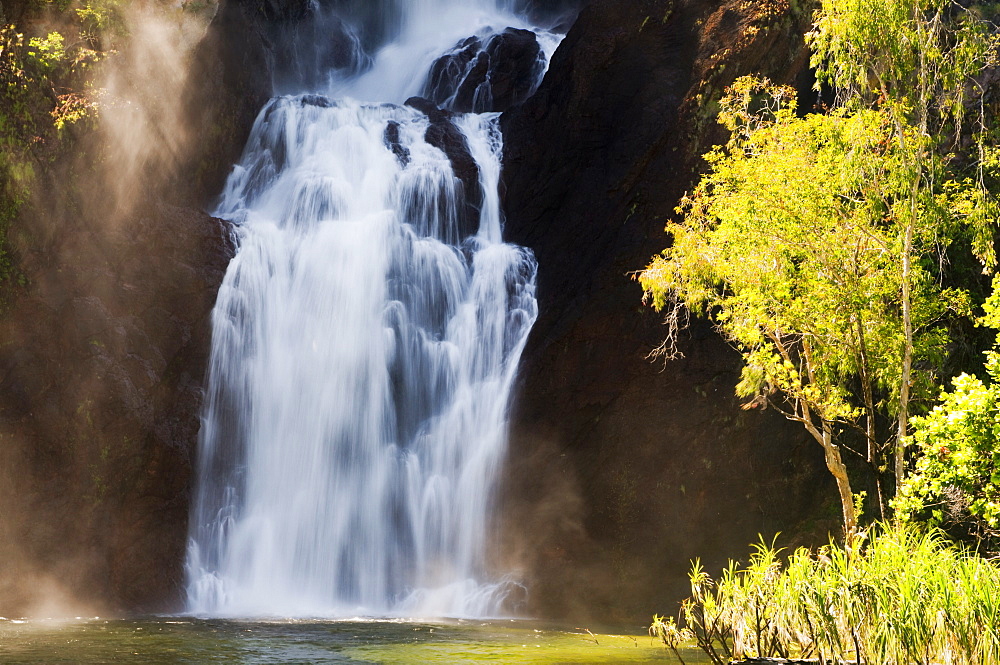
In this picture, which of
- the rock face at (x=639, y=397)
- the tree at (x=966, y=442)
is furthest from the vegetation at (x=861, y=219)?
the rock face at (x=639, y=397)

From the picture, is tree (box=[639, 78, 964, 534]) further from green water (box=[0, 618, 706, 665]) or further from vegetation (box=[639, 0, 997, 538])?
green water (box=[0, 618, 706, 665])

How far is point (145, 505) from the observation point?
23.2 m

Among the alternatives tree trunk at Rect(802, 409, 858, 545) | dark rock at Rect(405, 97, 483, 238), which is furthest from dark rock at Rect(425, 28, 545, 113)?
tree trunk at Rect(802, 409, 858, 545)

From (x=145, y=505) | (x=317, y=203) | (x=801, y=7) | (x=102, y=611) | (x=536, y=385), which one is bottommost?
(x=102, y=611)

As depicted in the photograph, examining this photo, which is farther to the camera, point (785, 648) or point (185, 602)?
point (185, 602)

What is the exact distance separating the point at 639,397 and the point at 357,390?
7268 mm

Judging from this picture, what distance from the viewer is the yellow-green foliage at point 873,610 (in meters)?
8.99

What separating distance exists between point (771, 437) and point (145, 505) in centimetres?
1519

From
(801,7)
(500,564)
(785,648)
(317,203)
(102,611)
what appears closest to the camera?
(785,648)

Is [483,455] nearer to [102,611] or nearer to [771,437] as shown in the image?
[771,437]

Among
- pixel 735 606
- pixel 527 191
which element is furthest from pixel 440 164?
pixel 735 606

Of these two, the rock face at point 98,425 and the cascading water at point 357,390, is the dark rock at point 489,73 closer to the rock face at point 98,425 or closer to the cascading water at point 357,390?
the cascading water at point 357,390

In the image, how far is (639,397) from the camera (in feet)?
76.8

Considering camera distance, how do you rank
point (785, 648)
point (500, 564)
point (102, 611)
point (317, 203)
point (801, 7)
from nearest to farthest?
point (785, 648) < point (102, 611) < point (500, 564) < point (801, 7) < point (317, 203)
